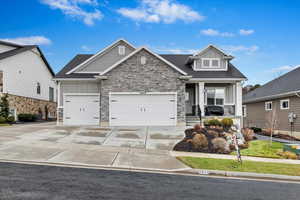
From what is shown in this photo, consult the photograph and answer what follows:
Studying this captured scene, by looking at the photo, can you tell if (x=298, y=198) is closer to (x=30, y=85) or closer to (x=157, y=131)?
(x=157, y=131)

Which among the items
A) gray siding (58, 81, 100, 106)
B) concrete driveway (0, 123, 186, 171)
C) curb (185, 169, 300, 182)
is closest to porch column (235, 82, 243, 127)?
concrete driveway (0, 123, 186, 171)

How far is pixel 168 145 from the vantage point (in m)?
11.4

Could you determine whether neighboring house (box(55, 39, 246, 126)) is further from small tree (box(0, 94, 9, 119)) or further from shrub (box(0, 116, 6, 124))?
small tree (box(0, 94, 9, 119))

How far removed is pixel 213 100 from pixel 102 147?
38.6ft

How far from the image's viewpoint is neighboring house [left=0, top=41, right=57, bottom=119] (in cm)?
2242

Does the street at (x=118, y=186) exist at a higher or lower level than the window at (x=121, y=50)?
lower

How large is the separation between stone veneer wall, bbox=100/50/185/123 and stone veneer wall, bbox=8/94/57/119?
1226 centimetres

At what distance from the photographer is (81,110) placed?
57.0 feet

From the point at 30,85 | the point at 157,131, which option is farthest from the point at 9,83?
the point at 157,131

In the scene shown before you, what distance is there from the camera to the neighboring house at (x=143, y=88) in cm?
1627

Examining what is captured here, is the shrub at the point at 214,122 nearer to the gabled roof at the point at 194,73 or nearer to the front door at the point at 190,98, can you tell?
the front door at the point at 190,98

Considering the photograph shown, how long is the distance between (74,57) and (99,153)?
1540 centimetres

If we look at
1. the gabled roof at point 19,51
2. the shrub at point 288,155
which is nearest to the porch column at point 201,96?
the shrub at point 288,155

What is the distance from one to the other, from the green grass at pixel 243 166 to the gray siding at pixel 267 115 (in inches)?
412
